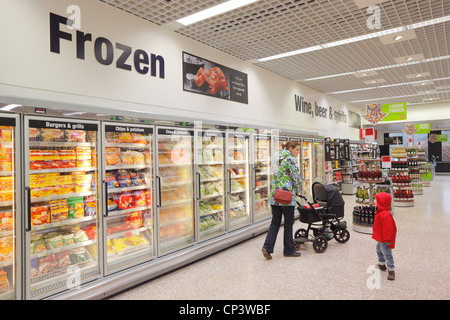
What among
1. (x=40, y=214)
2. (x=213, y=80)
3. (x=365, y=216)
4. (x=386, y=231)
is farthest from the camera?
(x=365, y=216)

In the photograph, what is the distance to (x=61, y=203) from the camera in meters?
3.37

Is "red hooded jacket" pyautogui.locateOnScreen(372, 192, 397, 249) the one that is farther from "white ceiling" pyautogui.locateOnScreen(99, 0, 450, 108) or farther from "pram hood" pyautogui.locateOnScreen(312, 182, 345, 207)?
"white ceiling" pyautogui.locateOnScreen(99, 0, 450, 108)

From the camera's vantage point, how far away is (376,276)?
12.7 ft

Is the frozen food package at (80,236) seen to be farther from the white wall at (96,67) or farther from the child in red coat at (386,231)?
the child in red coat at (386,231)

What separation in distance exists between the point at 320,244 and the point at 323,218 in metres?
0.44

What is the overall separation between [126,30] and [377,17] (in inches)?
157

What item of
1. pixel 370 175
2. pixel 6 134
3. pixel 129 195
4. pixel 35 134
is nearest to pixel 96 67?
pixel 35 134

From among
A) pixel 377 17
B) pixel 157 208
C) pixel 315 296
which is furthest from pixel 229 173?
pixel 377 17

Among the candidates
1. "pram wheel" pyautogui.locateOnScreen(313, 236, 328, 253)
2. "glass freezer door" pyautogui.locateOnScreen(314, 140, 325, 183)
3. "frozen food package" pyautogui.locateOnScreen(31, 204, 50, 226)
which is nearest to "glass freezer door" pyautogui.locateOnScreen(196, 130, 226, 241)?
"pram wheel" pyautogui.locateOnScreen(313, 236, 328, 253)

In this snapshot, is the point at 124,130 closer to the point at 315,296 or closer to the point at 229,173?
the point at 229,173

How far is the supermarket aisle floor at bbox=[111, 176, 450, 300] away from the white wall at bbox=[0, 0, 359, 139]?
2508 millimetres

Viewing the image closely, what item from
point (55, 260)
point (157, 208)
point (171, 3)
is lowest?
point (55, 260)

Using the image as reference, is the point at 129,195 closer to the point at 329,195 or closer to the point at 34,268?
the point at 34,268

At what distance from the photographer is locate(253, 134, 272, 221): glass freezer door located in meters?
6.38
